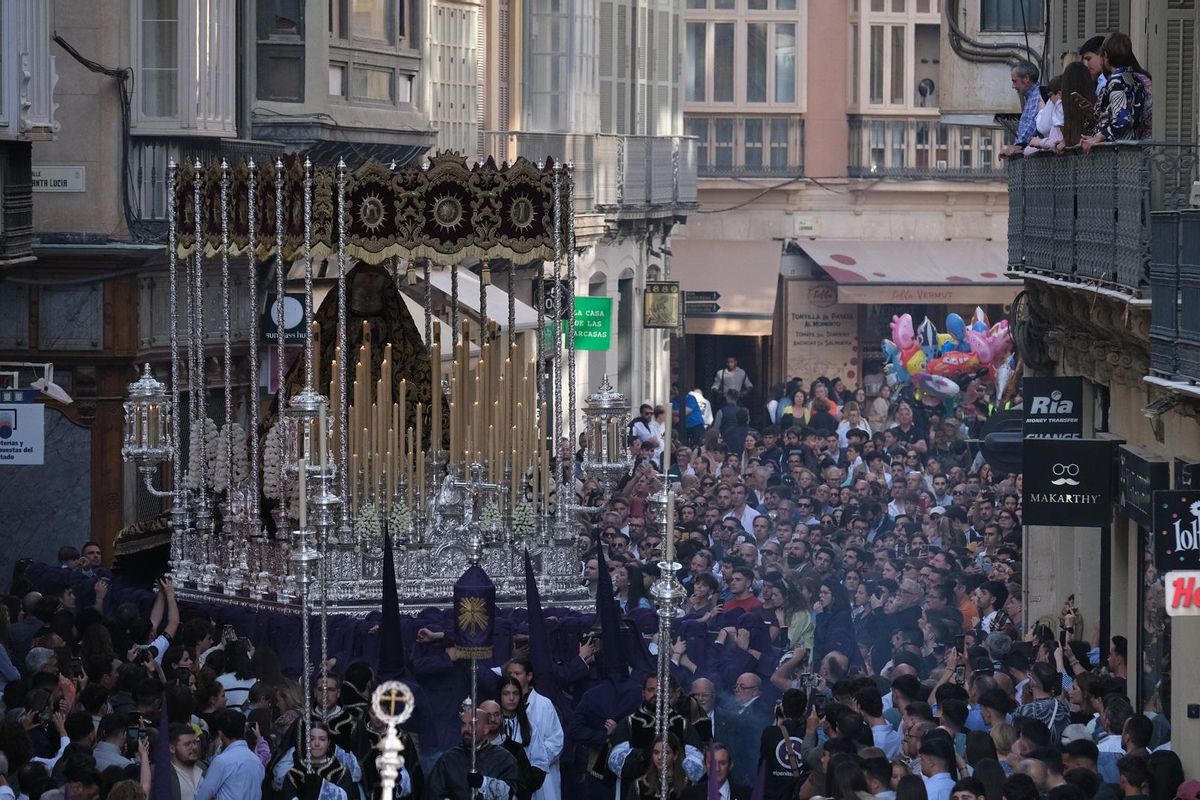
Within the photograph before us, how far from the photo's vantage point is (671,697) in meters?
14.2

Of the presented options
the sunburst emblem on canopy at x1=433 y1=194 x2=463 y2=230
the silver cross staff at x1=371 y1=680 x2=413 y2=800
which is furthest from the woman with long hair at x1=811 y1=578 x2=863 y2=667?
the silver cross staff at x1=371 y1=680 x2=413 y2=800

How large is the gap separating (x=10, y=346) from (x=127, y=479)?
140 cm

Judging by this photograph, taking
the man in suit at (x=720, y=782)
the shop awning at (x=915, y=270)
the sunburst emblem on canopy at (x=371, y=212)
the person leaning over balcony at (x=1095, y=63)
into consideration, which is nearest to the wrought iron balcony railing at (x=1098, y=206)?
the person leaning over balcony at (x=1095, y=63)

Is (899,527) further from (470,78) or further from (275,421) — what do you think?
(470,78)

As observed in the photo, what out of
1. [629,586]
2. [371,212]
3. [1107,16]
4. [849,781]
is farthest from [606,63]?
[849,781]

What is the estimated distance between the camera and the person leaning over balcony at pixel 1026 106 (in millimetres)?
18391

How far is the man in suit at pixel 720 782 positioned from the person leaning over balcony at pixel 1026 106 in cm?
603

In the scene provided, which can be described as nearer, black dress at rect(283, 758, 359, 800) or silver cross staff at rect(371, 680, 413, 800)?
silver cross staff at rect(371, 680, 413, 800)

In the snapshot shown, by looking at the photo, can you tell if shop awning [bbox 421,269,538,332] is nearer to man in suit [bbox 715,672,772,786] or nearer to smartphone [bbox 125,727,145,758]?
man in suit [bbox 715,672,772,786]

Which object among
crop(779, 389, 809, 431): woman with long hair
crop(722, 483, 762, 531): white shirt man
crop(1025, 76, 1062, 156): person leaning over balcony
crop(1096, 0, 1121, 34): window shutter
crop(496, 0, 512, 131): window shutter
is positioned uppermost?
crop(496, 0, 512, 131): window shutter

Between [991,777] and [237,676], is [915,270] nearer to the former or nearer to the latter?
[237,676]

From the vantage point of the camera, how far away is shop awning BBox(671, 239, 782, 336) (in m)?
41.0

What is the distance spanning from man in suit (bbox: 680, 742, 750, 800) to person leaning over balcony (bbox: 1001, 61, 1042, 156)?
6033 millimetres

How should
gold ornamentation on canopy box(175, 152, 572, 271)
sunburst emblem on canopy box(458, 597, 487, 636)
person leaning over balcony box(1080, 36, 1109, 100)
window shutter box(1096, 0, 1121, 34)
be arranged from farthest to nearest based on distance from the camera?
1. window shutter box(1096, 0, 1121, 34)
2. gold ornamentation on canopy box(175, 152, 572, 271)
3. person leaning over balcony box(1080, 36, 1109, 100)
4. sunburst emblem on canopy box(458, 597, 487, 636)
